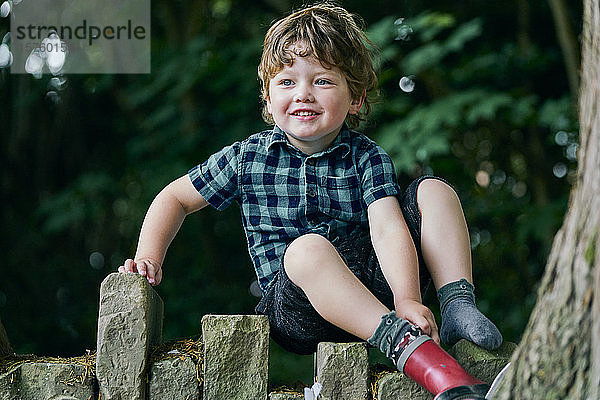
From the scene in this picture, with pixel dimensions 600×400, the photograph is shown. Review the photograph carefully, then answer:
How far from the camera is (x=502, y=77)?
488cm

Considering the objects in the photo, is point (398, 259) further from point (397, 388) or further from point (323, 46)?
point (323, 46)

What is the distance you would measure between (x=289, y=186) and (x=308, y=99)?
231 millimetres

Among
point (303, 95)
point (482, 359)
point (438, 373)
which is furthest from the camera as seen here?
point (303, 95)

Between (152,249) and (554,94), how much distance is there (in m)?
3.70

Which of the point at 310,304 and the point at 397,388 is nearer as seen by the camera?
the point at 397,388

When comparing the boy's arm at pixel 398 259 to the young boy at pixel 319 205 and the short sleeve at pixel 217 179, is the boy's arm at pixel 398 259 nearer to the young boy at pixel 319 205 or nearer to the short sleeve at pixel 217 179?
the young boy at pixel 319 205

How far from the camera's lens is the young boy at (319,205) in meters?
1.95

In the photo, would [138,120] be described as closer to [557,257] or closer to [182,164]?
[182,164]

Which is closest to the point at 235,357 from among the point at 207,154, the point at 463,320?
the point at 463,320

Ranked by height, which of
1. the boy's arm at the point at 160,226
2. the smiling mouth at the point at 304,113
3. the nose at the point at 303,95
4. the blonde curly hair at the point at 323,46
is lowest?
the boy's arm at the point at 160,226

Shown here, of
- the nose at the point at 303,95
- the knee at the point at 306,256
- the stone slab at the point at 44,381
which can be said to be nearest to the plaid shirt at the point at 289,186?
the nose at the point at 303,95

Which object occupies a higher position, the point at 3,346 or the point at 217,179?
the point at 217,179

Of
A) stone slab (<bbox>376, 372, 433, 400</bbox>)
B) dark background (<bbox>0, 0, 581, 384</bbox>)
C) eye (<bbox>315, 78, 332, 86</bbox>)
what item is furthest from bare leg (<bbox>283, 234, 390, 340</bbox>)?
dark background (<bbox>0, 0, 581, 384</bbox>)

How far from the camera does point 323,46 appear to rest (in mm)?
2217
